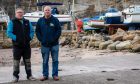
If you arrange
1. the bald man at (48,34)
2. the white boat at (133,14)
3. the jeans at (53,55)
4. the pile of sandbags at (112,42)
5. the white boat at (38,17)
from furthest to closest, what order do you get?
the white boat at (38,17), the white boat at (133,14), the pile of sandbags at (112,42), the jeans at (53,55), the bald man at (48,34)

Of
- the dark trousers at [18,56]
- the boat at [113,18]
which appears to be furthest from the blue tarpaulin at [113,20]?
the dark trousers at [18,56]

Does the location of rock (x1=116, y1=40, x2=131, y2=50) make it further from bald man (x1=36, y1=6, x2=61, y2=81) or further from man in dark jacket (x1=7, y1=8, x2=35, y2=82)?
man in dark jacket (x1=7, y1=8, x2=35, y2=82)

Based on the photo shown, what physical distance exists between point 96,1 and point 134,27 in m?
30.7

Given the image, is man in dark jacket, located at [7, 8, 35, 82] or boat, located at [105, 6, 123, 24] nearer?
man in dark jacket, located at [7, 8, 35, 82]

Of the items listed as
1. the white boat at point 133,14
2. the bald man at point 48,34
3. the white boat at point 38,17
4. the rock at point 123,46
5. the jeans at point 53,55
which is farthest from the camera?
the white boat at point 38,17

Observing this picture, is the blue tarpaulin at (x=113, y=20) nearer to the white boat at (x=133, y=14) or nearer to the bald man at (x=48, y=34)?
the white boat at (x=133, y=14)

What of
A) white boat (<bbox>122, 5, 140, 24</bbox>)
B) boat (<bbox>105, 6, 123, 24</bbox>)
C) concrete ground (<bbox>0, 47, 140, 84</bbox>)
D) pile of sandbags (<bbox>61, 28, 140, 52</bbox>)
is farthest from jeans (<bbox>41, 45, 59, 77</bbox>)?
boat (<bbox>105, 6, 123, 24</bbox>)

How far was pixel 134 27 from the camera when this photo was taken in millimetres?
35938

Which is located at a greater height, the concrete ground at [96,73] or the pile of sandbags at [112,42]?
the concrete ground at [96,73]

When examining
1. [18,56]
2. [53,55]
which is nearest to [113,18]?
[53,55]

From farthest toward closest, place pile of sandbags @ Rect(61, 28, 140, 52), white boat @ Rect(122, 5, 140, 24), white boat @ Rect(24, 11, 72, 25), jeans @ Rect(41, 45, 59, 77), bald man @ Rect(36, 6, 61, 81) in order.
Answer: white boat @ Rect(24, 11, 72, 25), white boat @ Rect(122, 5, 140, 24), pile of sandbags @ Rect(61, 28, 140, 52), jeans @ Rect(41, 45, 59, 77), bald man @ Rect(36, 6, 61, 81)

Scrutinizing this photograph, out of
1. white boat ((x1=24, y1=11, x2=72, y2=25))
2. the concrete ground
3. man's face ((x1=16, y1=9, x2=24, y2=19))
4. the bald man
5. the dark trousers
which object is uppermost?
man's face ((x1=16, y1=9, x2=24, y2=19))

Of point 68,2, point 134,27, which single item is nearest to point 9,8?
point 68,2

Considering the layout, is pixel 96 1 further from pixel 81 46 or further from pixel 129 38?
pixel 129 38
